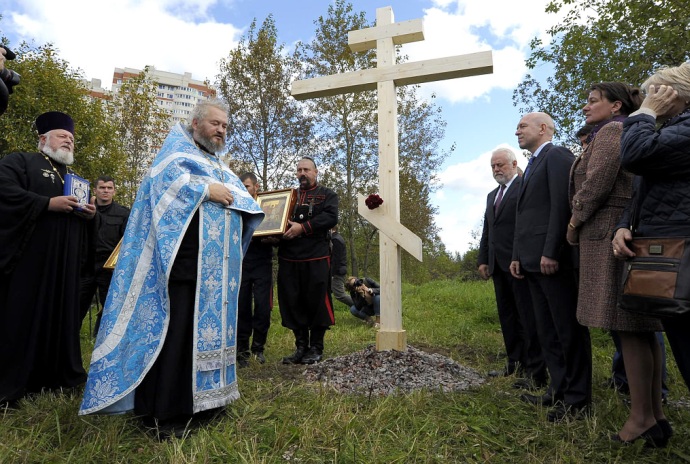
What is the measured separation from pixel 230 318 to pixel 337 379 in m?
1.33

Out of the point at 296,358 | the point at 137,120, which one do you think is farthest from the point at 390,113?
the point at 137,120

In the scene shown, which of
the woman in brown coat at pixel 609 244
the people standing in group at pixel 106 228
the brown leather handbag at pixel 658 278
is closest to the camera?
the brown leather handbag at pixel 658 278

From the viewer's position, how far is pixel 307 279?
512 cm

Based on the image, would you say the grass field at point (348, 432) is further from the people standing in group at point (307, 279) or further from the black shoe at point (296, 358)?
the people standing in group at point (307, 279)

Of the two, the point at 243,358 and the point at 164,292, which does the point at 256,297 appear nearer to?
the point at 243,358

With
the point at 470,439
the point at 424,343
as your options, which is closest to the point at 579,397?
the point at 470,439

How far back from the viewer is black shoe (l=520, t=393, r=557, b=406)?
11.0ft

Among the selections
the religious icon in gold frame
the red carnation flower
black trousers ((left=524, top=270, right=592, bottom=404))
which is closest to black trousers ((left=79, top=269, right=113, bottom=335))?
the religious icon in gold frame

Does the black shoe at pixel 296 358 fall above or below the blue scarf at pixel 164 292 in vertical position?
below

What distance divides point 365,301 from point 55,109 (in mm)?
8627


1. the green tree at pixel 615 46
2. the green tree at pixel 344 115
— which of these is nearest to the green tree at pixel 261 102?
the green tree at pixel 344 115

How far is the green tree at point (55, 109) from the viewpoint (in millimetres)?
10836

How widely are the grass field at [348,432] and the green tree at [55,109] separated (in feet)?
30.9

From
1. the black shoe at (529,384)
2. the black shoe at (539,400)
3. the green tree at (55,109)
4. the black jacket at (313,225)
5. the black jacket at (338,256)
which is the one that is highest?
the green tree at (55,109)
